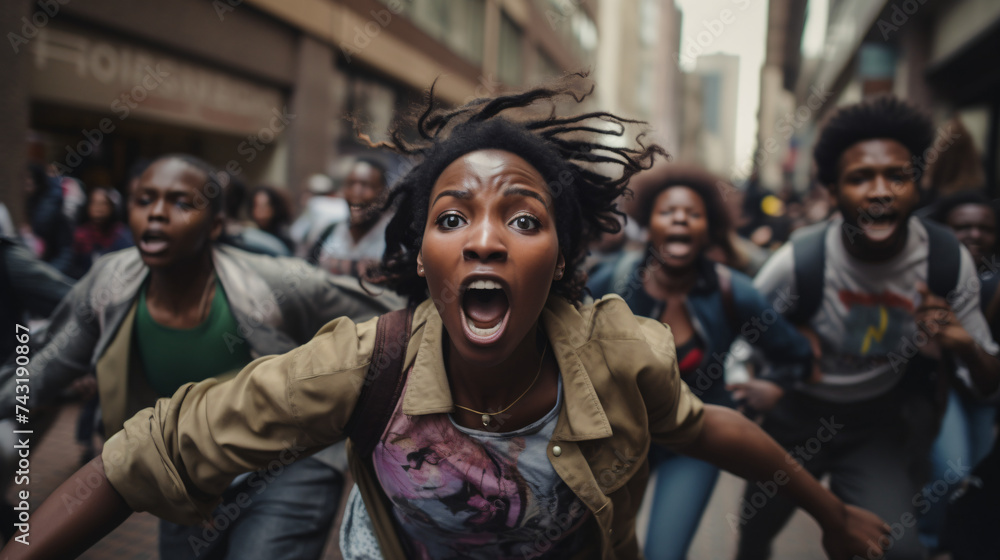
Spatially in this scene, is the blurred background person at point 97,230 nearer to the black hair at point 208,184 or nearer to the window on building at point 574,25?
the black hair at point 208,184

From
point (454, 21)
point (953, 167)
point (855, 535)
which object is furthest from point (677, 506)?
point (454, 21)

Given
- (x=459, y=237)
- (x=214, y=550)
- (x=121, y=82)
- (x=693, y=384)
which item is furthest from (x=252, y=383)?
(x=121, y=82)

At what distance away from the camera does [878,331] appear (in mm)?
3223

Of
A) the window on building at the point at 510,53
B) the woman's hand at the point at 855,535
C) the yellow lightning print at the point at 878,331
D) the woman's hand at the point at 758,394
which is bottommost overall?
the woman's hand at the point at 855,535

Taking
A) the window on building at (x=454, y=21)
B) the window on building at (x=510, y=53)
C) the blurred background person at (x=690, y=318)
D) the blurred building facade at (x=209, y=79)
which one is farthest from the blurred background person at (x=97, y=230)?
the window on building at (x=510, y=53)

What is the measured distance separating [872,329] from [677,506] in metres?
1.18

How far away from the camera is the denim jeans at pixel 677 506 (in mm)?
3035

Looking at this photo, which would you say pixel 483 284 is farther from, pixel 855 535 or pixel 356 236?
pixel 356 236

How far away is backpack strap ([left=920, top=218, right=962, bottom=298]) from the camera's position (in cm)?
308

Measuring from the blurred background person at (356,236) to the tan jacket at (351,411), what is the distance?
2.69 m

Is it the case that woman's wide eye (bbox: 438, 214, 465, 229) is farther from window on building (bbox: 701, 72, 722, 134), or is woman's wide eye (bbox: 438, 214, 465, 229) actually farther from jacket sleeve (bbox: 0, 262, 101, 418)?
window on building (bbox: 701, 72, 722, 134)

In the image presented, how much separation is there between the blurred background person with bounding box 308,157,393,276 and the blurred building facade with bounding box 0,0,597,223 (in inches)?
41.6

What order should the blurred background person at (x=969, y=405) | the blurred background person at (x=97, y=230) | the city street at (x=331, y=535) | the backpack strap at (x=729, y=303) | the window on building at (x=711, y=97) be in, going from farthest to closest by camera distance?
the window on building at (x=711, y=97)
the blurred background person at (x=97, y=230)
the city street at (x=331, y=535)
the blurred background person at (x=969, y=405)
the backpack strap at (x=729, y=303)

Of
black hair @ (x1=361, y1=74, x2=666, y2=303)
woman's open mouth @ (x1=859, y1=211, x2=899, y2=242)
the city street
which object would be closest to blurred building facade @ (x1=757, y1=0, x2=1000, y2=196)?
woman's open mouth @ (x1=859, y1=211, x2=899, y2=242)
